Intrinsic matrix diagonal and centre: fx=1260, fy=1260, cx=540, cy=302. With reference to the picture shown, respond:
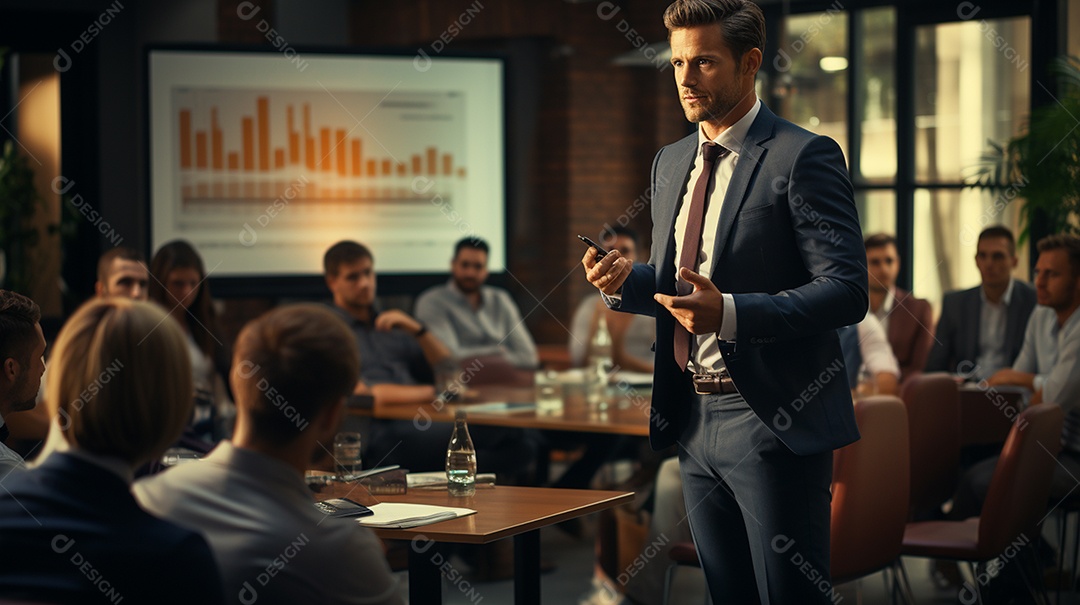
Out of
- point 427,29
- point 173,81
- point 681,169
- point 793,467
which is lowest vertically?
point 793,467

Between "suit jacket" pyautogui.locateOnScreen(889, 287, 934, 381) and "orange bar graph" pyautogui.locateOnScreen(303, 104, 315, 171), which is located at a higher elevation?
"orange bar graph" pyautogui.locateOnScreen(303, 104, 315, 171)

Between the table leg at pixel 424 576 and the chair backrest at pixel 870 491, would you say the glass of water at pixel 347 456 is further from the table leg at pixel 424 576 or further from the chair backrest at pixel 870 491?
the chair backrest at pixel 870 491

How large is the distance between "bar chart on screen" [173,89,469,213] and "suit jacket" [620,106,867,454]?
15.4 feet

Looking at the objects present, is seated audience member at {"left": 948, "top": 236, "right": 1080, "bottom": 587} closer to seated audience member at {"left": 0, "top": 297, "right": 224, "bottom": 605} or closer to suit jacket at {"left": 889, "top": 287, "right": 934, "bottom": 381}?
suit jacket at {"left": 889, "top": 287, "right": 934, "bottom": 381}

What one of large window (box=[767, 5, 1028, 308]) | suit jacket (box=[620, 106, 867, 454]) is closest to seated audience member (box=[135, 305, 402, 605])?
suit jacket (box=[620, 106, 867, 454])

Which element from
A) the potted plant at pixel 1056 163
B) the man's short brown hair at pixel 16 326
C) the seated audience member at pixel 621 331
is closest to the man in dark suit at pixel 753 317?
the man's short brown hair at pixel 16 326

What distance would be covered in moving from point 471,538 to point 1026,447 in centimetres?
198

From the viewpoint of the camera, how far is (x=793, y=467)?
7.39ft

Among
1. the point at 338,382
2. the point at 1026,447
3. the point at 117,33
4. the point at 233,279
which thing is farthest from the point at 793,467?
the point at 117,33

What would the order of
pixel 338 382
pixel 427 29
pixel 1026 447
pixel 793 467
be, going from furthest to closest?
pixel 427 29
pixel 1026 447
pixel 793 467
pixel 338 382

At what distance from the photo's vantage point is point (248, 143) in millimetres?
6652

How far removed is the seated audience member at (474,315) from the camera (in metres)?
6.25

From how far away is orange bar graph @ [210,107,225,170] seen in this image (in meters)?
6.51

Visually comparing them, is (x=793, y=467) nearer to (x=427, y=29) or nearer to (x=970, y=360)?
(x=970, y=360)
